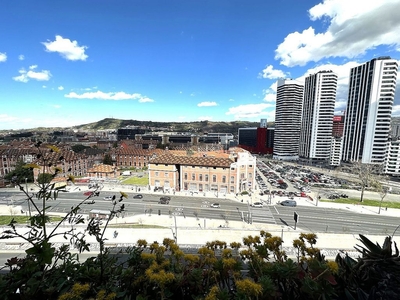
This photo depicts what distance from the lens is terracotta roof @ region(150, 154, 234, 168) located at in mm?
34156

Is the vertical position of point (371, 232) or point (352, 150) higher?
point (352, 150)

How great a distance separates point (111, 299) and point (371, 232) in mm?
28569

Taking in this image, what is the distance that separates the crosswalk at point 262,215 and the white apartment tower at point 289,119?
6303 centimetres

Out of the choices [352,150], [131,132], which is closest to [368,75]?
[352,150]

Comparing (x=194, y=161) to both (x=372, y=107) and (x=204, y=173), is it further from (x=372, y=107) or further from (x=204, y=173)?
(x=372, y=107)

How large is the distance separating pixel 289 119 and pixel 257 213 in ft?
224

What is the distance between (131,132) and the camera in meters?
135

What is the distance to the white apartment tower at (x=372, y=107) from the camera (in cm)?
5953

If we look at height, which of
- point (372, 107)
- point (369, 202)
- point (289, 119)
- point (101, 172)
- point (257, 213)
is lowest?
point (369, 202)

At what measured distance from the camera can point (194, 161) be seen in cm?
3522

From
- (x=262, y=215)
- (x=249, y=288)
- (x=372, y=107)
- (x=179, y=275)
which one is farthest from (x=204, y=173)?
(x=372, y=107)

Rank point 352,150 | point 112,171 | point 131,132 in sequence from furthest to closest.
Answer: point 131,132
point 352,150
point 112,171

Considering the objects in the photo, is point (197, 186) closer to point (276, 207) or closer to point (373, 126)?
point (276, 207)

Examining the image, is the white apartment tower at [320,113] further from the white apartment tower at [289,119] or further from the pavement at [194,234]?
the pavement at [194,234]
